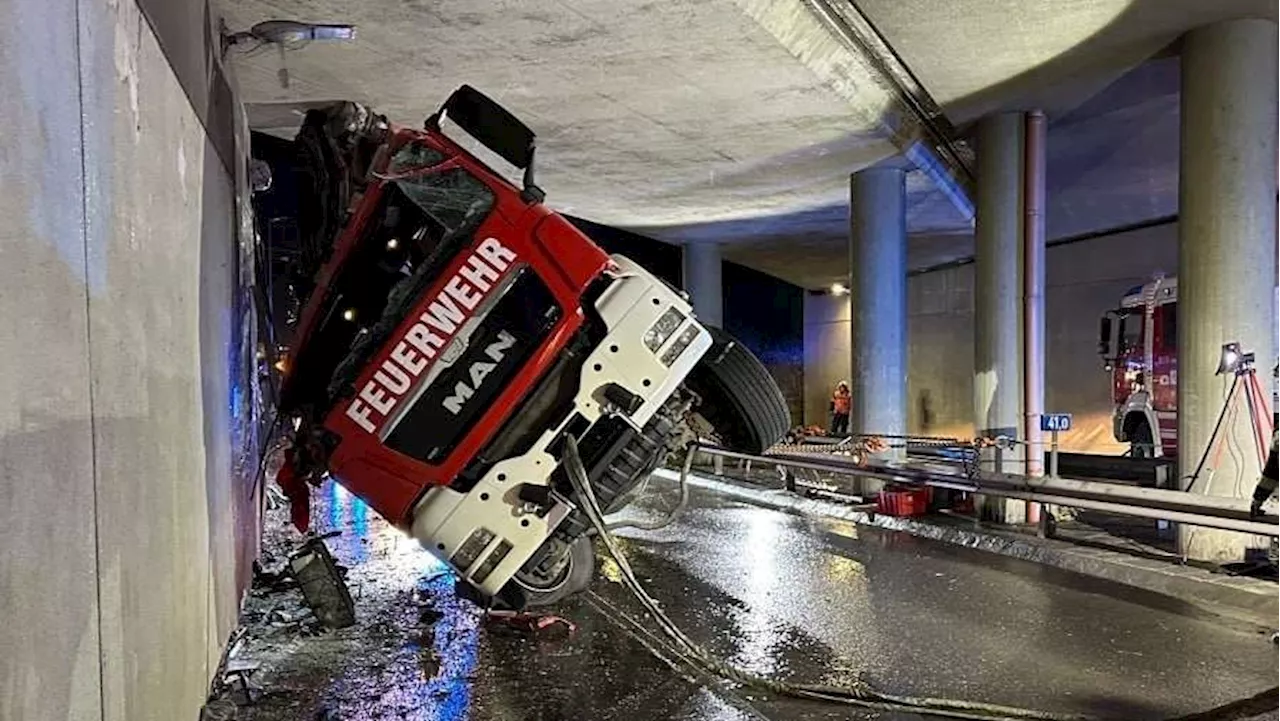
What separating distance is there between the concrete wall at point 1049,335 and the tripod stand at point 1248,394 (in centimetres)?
546

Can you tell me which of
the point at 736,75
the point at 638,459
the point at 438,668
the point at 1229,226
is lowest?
the point at 438,668

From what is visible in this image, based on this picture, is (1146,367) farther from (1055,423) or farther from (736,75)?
(736,75)

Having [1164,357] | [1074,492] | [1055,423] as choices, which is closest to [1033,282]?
[1055,423]

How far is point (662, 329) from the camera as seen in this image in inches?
196

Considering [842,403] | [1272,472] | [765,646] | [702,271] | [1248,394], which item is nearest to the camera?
[1272,472]

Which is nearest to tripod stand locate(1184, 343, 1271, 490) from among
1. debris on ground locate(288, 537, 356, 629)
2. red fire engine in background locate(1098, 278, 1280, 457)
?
red fire engine in background locate(1098, 278, 1280, 457)

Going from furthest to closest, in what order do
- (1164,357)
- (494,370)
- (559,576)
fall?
(1164,357) < (559,576) < (494,370)

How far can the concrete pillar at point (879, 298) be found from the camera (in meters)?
Answer: 13.6

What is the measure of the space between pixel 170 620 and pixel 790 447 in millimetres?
11763

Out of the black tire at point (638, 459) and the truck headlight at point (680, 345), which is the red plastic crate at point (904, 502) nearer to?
the black tire at point (638, 459)

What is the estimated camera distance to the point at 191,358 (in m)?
4.00

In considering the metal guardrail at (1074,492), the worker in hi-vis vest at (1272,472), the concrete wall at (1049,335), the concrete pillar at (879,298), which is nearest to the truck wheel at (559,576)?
the metal guardrail at (1074,492)

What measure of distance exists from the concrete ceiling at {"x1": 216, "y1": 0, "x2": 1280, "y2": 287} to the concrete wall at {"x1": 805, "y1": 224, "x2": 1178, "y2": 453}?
3874mm

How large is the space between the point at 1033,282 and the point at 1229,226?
9.37 ft
